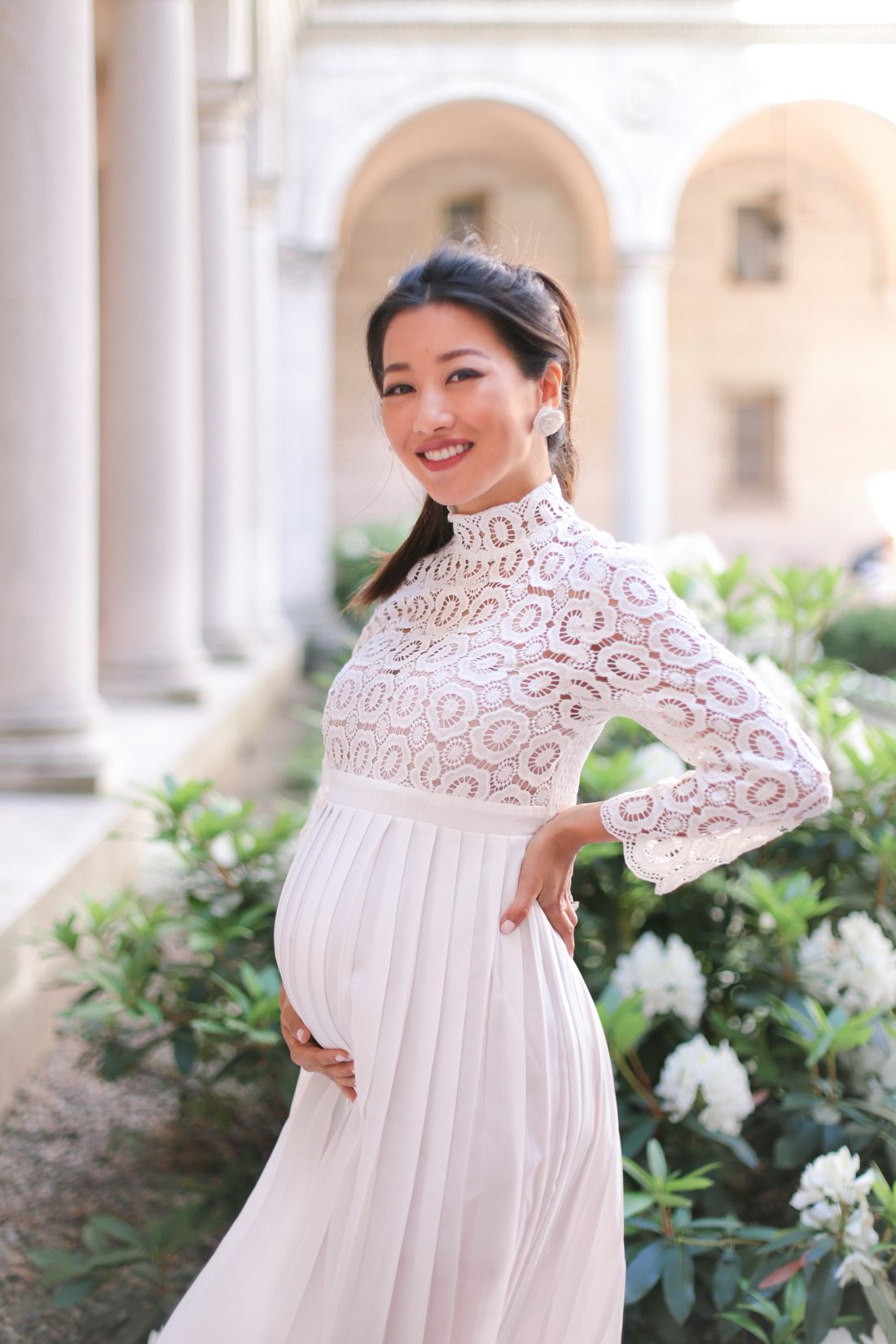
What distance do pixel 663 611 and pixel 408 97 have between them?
14160mm

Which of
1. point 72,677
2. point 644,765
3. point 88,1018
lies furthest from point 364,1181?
point 72,677

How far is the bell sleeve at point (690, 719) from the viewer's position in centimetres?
145

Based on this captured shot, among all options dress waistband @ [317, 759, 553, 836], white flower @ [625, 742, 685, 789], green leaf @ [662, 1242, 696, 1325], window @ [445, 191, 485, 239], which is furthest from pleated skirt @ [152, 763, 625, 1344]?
window @ [445, 191, 485, 239]

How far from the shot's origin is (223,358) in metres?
9.14

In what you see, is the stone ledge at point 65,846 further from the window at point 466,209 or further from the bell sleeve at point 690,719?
the window at point 466,209

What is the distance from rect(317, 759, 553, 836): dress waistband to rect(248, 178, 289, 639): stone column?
33.0 ft

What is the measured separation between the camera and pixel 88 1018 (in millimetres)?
2918

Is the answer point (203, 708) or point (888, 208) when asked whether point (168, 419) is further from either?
point (888, 208)

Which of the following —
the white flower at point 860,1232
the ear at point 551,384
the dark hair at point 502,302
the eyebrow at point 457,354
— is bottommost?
the white flower at point 860,1232

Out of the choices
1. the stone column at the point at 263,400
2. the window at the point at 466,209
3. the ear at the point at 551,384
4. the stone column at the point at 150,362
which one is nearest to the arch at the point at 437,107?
the stone column at the point at 263,400

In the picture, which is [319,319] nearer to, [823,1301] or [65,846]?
[65,846]

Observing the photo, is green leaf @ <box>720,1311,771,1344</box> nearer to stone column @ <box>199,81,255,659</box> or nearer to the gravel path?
the gravel path

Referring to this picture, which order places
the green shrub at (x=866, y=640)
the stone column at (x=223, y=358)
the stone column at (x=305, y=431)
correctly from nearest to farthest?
the stone column at (x=223, y=358) → the green shrub at (x=866, y=640) → the stone column at (x=305, y=431)

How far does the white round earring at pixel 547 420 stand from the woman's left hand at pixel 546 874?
0.48 meters
